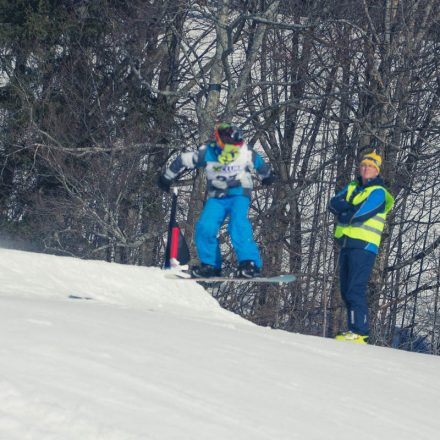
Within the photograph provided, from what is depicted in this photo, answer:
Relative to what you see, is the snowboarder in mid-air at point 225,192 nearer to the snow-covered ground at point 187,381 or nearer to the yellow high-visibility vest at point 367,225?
the yellow high-visibility vest at point 367,225

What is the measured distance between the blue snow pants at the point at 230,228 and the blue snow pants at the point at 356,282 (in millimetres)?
791

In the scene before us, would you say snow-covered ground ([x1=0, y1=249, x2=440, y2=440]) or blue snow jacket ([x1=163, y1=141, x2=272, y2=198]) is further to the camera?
blue snow jacket ([x1=163, y1=141, x2=272, y2=198])

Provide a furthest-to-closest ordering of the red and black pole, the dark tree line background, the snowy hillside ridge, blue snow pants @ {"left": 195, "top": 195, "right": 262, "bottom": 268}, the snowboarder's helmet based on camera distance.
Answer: the dark tree line background
the red and black pole
blue snow pants @ {"left": 195, "top": 195, "right": 262, "bottom": 268}
the snowboarder's helmet
the snowy hillside ridge

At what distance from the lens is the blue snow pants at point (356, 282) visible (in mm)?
8961

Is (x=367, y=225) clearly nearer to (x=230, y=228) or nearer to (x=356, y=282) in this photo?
(x=356, y=282)

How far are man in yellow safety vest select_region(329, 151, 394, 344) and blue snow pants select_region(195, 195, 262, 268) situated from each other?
778 mm

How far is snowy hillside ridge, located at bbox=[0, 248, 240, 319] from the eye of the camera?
842 cm

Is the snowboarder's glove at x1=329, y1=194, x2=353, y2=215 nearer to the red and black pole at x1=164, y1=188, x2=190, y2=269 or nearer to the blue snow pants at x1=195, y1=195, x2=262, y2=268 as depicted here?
the blue snow pants at x1=195, y1=195, x2=262, y2=268

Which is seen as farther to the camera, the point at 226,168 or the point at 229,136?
the point at 226,168

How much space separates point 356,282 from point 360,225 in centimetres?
51

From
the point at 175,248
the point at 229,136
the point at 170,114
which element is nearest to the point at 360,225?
the point at 229,136

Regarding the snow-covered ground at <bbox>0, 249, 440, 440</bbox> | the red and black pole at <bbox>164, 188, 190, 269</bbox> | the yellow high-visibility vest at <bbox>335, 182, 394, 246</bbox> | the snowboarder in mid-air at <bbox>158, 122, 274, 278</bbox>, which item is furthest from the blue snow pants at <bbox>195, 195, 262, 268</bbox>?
the snow-covered ground at <bbox>0, 249, 440, 440</bbox>

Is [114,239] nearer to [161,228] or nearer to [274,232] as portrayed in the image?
[161,228]

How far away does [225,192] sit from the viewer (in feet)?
29.5
